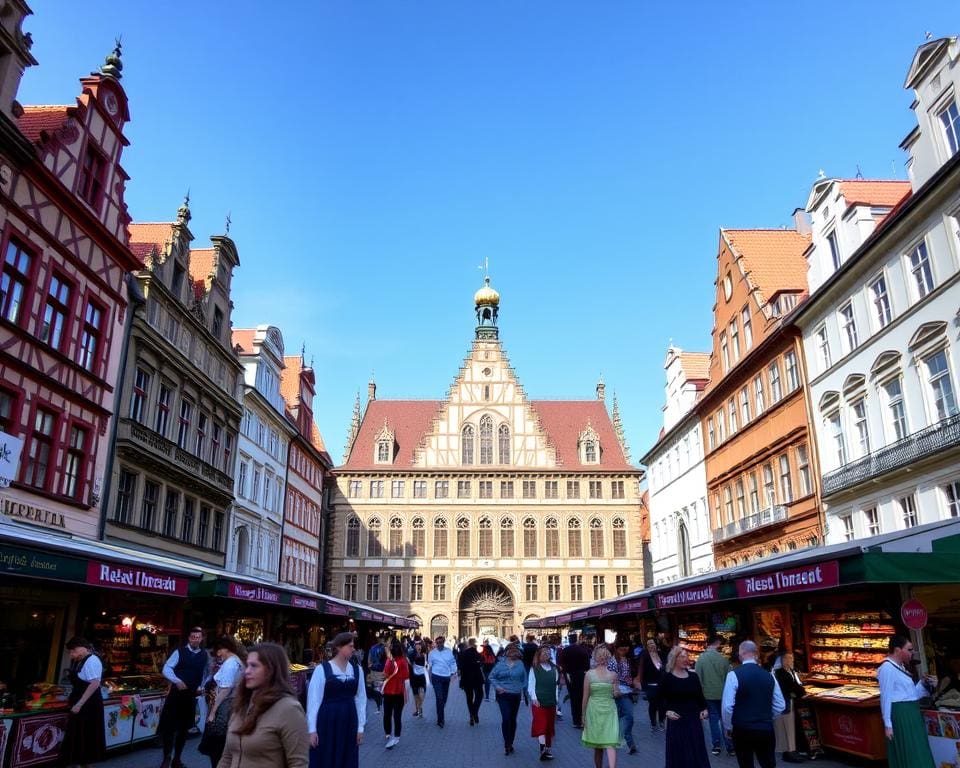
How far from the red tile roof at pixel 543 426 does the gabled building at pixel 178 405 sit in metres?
28.7

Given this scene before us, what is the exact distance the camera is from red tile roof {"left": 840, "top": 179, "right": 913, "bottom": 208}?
22922mm

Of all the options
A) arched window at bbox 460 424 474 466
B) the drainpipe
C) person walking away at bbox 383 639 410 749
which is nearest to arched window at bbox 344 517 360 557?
arched window at bbox 460 424 474 466

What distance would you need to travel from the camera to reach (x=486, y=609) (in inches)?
2197

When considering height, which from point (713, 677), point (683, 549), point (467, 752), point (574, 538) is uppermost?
point (574, 538)

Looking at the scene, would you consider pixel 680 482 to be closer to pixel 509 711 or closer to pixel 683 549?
pixel 683 549

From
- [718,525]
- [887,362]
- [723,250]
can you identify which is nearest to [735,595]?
[887,362]

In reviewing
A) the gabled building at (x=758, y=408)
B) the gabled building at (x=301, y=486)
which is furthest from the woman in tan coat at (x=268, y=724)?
the gabled building at (x=301, y=486)

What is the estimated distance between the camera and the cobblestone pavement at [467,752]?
12.1 meters

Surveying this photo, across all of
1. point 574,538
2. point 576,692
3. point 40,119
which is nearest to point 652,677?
point 576,692

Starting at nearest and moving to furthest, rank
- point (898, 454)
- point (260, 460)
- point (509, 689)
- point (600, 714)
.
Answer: point (600, 714), point (509, 689), point (898, 454), point (260, 460)

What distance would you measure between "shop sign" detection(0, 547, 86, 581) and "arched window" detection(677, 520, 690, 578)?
100ft

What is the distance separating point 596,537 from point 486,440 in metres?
10.5

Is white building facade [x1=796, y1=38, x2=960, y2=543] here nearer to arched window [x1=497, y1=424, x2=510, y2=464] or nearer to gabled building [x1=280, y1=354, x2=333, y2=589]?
gabled building [x1=280, y1=354, x2=333, y2=589]

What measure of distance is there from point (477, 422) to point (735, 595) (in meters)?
44.5
